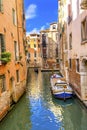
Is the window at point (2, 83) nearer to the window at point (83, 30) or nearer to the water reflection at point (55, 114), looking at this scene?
the water reflection at point (55, 114)

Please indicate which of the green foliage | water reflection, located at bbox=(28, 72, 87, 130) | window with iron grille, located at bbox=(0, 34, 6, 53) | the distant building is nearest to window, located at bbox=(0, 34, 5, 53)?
window with iron grille, located at bbox=(0, 34, 6, 53)

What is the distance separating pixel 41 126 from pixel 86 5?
585 centimetres

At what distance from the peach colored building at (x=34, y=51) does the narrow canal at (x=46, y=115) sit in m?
41.6

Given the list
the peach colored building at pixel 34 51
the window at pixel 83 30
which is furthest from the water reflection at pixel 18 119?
the peach colored building at pixel 34 51

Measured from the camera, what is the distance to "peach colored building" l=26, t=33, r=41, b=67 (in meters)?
58.0

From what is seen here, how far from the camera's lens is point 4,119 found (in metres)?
11.4

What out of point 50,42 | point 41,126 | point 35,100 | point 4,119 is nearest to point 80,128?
point 41,126

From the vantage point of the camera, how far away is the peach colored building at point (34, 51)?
190ft

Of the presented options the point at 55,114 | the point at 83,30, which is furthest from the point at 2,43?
the point at 83,30

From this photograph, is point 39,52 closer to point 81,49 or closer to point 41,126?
point 81,49

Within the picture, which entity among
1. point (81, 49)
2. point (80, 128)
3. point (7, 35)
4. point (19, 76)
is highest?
point (7, 35)

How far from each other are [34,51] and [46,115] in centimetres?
4742

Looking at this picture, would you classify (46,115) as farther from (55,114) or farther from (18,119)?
(18,119)

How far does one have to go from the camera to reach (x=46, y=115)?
12.4 m
